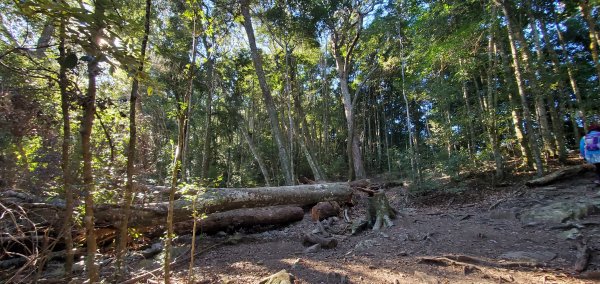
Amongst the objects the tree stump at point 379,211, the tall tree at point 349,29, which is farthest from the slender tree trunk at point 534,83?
the tree stump at point 379,211

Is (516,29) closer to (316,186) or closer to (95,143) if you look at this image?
(316,186)

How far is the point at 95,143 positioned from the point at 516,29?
13000mm

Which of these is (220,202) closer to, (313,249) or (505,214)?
(313,249)

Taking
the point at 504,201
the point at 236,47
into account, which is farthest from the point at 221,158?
the point at 504,201

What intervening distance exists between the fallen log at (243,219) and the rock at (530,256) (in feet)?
14.9

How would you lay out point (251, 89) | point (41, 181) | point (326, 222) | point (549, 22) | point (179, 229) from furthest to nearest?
point (251, 89) < point (549, 22) < point (326, 222) < point (179, 229) < point (41, 181)

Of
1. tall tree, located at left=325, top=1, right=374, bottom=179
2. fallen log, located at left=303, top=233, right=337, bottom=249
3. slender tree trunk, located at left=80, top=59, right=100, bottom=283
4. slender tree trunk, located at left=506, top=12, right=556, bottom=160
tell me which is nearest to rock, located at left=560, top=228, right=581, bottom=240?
fallen log, located at left=303, top=233, right=337, bottom=249

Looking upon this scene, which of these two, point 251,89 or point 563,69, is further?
point 251,89

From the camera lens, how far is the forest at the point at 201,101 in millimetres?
2217

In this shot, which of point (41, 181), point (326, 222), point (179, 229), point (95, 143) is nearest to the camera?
point (41, 181)

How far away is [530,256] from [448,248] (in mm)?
1048

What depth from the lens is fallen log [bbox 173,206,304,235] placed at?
237 inches

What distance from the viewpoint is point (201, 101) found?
64.0ft

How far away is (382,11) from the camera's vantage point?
13.4 metres
